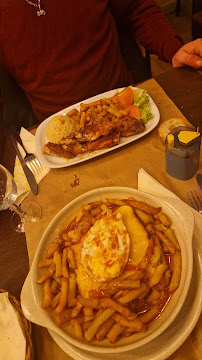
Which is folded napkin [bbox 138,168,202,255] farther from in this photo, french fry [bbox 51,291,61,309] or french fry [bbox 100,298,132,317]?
french fry [bbox 51,291,61,309]

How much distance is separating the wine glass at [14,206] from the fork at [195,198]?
0.94 m

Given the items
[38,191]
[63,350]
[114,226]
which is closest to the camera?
[63,350]

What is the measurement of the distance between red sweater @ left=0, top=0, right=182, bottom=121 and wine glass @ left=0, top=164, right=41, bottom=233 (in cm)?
124

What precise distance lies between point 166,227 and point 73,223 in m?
0.51

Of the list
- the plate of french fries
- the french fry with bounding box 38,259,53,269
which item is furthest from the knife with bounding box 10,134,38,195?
the french fry with bounding box 38,259,53,269

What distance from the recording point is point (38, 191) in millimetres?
2031

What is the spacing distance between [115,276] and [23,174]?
1132 millimetres

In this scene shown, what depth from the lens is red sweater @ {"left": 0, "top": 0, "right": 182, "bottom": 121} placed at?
2.44m

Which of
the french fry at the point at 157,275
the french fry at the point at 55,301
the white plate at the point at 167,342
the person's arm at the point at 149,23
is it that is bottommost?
the white plate at the point at 167,342

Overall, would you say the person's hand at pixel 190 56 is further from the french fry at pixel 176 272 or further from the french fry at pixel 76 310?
the french fry at pixel 76 310

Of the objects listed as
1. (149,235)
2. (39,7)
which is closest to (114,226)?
(149,235)

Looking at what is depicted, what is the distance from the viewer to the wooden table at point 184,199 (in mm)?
1258

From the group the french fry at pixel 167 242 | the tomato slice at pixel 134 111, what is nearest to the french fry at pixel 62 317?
the french fry at pixel 167 242

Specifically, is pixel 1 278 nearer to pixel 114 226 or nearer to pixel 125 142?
pixel 114 226
